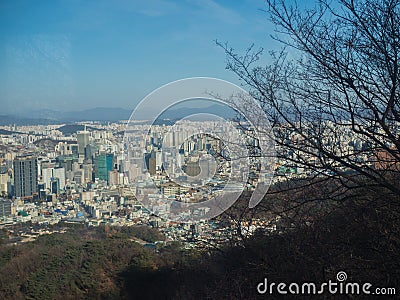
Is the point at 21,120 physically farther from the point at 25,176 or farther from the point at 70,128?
the point at 25,176

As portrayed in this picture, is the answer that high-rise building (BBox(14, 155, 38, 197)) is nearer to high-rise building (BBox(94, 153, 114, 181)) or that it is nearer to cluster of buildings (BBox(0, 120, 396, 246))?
cluster of buildings (BBox(0, 120, 396, 246))

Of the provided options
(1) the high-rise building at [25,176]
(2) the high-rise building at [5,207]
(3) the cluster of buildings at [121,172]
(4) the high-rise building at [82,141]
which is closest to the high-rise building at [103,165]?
(3) the cluster of buildings at [121,172]

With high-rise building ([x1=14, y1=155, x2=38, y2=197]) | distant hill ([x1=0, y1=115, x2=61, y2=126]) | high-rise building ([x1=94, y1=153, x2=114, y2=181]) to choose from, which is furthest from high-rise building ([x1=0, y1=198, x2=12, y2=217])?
high-rise building ([x1=94, y1=153, x2=114, y2=181])

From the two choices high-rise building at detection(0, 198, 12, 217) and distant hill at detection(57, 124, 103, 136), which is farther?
distant hill at detection(57, 124, 103, 136)

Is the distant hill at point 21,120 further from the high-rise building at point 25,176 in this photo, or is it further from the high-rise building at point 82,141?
the high-rise building at point 82,141

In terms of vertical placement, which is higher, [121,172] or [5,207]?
[121,172]

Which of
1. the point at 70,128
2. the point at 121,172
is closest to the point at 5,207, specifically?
the point at 70,128

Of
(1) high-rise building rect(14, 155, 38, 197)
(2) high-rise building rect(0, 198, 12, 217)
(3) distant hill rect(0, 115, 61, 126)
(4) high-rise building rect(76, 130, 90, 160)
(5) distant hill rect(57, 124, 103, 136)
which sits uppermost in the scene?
(3) distant hill rect(0, 115, 61, 126)

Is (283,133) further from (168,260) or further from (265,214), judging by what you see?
(168,260)
